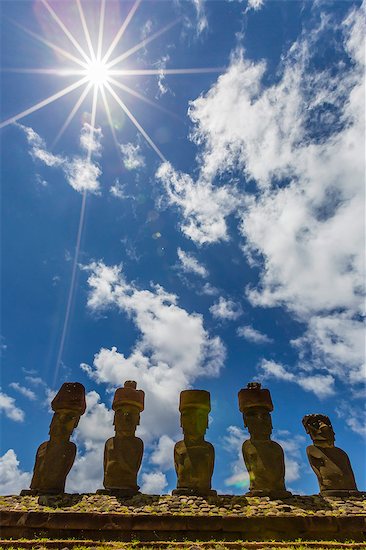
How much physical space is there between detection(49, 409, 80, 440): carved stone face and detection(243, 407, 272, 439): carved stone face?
9334 mm

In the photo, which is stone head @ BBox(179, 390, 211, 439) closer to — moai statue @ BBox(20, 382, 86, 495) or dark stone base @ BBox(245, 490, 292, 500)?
dark stone base @ BBox(245, 490, 292, 500)

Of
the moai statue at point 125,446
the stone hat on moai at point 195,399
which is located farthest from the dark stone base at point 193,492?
the stone hat on moai at point 195,399

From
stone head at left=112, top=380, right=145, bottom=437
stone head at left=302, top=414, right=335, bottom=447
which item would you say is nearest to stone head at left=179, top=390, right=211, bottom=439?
stone head at left=112, top=380, right=145, bottom=437

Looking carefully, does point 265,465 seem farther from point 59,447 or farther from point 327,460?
point 59,447

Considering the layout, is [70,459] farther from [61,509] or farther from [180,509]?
[180,509]

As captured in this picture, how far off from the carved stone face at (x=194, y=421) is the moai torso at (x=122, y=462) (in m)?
2.52

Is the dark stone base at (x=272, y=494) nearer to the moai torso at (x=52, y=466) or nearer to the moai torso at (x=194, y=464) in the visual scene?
the moai torso at (x=194, y=464)

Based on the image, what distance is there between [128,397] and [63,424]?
3742mm

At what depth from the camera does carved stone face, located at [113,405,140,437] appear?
21.7 meters

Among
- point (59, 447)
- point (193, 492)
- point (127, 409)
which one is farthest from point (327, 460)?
point (59, 447)

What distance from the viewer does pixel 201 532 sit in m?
15.4

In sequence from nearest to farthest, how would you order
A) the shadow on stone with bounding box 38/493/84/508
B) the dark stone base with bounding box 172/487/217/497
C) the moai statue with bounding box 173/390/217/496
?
the shadow on stone with bounding box 38/493/84/508, the dark stone base with bounding box 172/487/217/497, the moai statue with bounding box 173/390/217/496

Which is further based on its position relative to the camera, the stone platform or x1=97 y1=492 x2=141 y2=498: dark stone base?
x1=97 y1=492 x2=141 y2=498: dark stone base

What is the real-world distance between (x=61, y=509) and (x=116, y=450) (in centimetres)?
452
